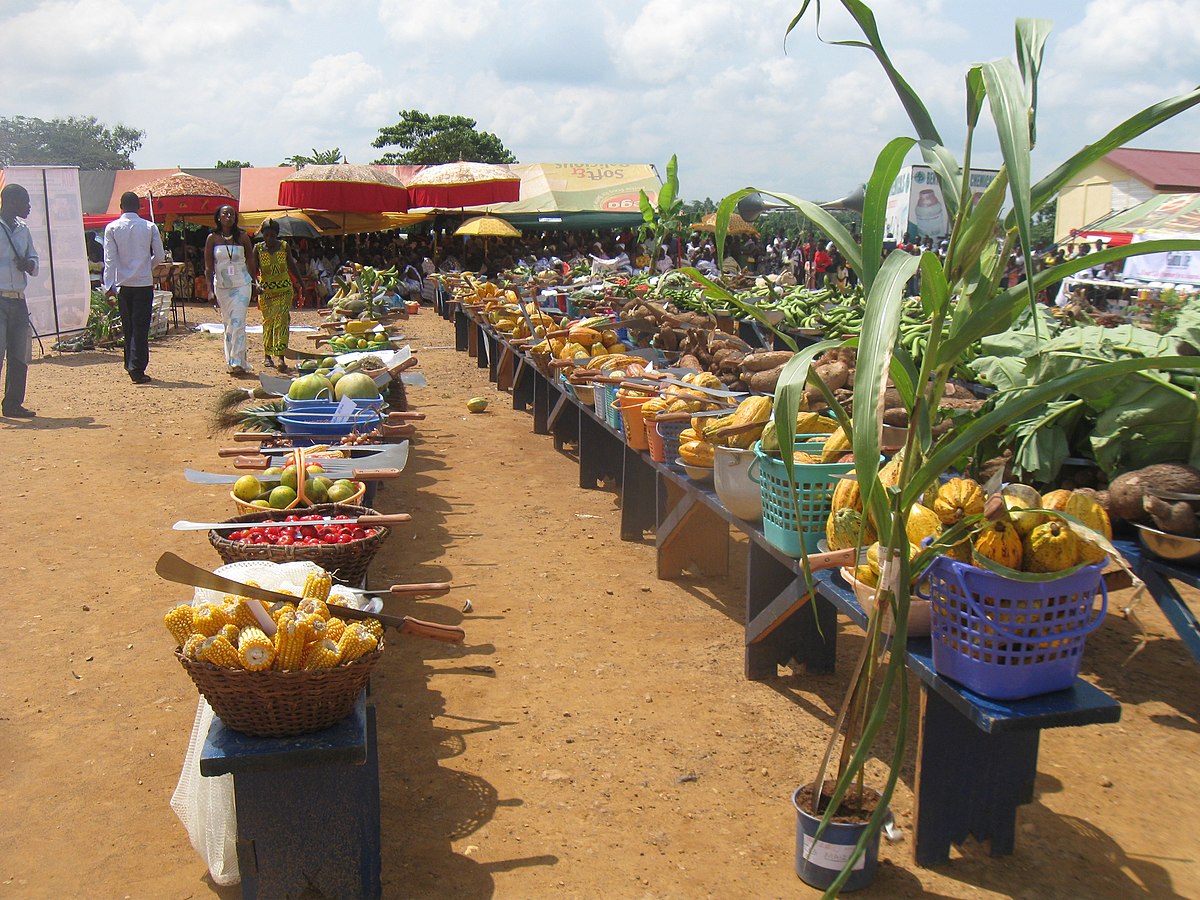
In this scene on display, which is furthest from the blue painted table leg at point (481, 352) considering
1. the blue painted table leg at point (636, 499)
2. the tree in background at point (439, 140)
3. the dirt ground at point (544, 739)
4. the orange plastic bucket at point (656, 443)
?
the tree in background at point (439, 140)

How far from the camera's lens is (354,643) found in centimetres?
240

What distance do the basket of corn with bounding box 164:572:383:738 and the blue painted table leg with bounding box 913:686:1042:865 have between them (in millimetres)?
1497

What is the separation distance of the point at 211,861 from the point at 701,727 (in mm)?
1703

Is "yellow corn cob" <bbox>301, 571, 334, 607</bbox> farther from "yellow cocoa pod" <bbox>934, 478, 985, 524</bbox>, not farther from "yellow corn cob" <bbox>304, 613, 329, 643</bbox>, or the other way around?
"yellow cocoa pod" <bbox>934, 478, 985, 524</bbox>

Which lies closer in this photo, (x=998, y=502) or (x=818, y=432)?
(x=998, y=502)

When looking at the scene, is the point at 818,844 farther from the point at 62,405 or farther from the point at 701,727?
the point at 62,405

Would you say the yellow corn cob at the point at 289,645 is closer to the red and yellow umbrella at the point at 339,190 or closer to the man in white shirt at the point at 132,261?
the man in white shirt at the point at 132,261

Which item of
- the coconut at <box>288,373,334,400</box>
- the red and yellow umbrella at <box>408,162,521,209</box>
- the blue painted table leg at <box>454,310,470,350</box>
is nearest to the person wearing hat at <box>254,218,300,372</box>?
the blue painted table leg at <box>454,310,470,350</box>

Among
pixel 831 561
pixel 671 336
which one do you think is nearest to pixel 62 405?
pixel 671 336

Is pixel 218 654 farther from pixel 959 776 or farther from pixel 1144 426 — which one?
pixel 1144 426

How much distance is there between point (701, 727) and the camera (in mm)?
3598

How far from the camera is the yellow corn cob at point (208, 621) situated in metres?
2.40

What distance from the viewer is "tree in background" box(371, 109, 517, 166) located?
5344cm

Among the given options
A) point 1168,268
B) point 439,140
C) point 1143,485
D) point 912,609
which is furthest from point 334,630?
point 439,140
